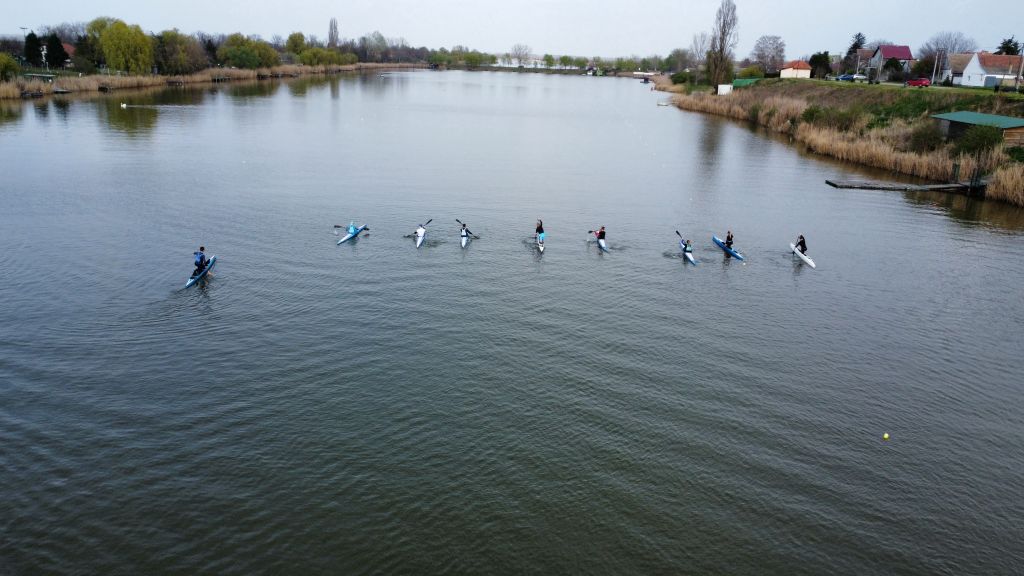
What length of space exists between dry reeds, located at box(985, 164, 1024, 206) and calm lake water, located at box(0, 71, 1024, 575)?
66.1 inches

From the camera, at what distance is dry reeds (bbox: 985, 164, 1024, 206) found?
53.7 metres

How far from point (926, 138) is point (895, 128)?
628 centimetres

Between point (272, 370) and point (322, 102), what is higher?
point (322, 102)

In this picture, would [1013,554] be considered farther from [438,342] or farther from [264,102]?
[264,102]

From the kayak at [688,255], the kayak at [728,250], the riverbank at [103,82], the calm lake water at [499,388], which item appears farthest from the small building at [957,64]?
Answer: the riverbank at [103,82]

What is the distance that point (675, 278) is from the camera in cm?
→ 3709

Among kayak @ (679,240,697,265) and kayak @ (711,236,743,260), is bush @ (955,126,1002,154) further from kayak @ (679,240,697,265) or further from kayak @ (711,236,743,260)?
kayak @ (679,240,697,265)

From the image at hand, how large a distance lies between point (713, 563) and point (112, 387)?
20961 mm

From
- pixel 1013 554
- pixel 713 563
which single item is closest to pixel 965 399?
pixel 1013 554

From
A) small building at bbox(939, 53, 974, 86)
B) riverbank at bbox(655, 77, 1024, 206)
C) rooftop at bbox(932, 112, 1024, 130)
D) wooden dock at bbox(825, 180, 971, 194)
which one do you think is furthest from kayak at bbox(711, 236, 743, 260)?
small building at bbox(939, 53, 974, 86)

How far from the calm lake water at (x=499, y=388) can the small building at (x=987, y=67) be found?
84710mm

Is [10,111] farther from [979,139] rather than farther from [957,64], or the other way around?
[957,64]

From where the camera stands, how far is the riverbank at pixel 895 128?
5838cm

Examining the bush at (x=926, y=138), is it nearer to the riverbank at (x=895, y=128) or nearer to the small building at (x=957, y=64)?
the riverbank at (x=895, y=128)
